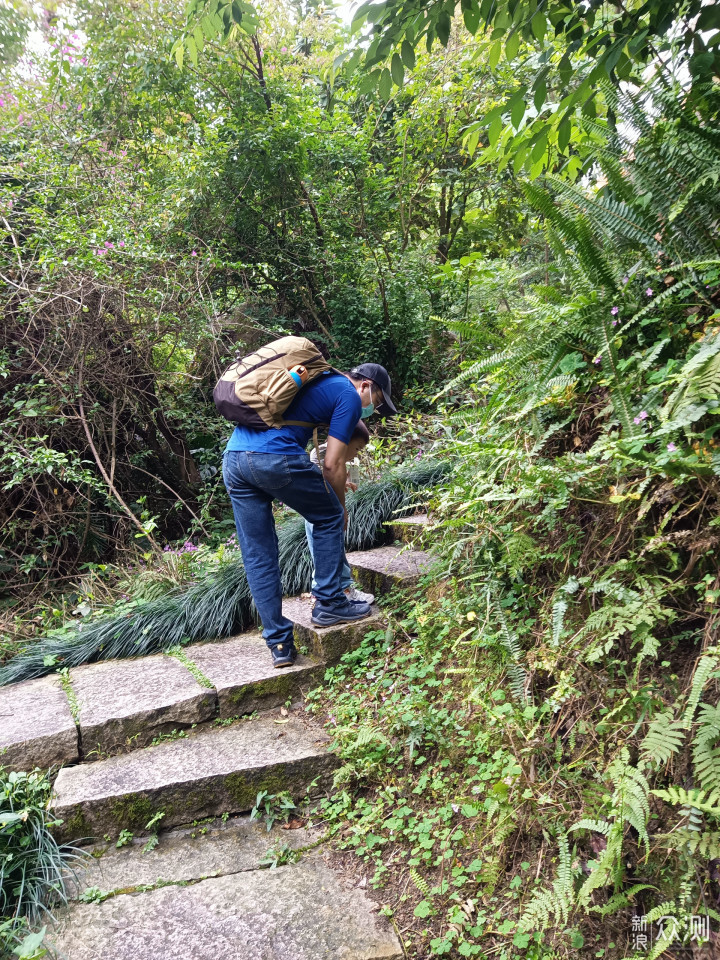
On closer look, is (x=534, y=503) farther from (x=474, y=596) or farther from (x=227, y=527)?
(x=227, y=527)

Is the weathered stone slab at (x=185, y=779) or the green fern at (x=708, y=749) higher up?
the green fern at (x=708, y=749)

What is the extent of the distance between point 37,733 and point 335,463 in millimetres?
2009

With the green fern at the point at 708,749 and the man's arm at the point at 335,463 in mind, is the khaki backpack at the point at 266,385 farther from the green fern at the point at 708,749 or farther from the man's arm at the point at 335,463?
the green fern at the point at 708,749

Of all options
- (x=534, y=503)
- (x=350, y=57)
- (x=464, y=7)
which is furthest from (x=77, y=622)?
(x=464, y=7)

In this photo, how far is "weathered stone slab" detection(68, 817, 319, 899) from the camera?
8.62ft

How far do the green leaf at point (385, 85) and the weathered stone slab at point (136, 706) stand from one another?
2.95 metres

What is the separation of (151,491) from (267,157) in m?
3.82

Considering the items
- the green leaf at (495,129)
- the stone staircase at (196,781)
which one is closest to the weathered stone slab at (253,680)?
the stone staircase at (196,781)

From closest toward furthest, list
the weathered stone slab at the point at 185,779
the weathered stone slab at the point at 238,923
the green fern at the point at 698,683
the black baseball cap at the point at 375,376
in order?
the green fern at the point at 698,683
the weathered stone slab at the point at 238,923
the weathered stone slab at the point at 185,779
the black baseball cap at the point at 375,376

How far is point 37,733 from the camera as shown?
3.18 metres

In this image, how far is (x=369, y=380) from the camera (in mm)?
3881

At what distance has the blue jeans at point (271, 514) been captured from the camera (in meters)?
3.38

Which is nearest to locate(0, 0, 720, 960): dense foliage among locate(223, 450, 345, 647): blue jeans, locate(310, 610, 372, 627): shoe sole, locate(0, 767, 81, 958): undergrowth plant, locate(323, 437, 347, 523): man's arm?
locate(310, 610, 372, 627): shoe sole

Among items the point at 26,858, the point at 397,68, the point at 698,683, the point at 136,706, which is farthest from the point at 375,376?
the point at 26,858
